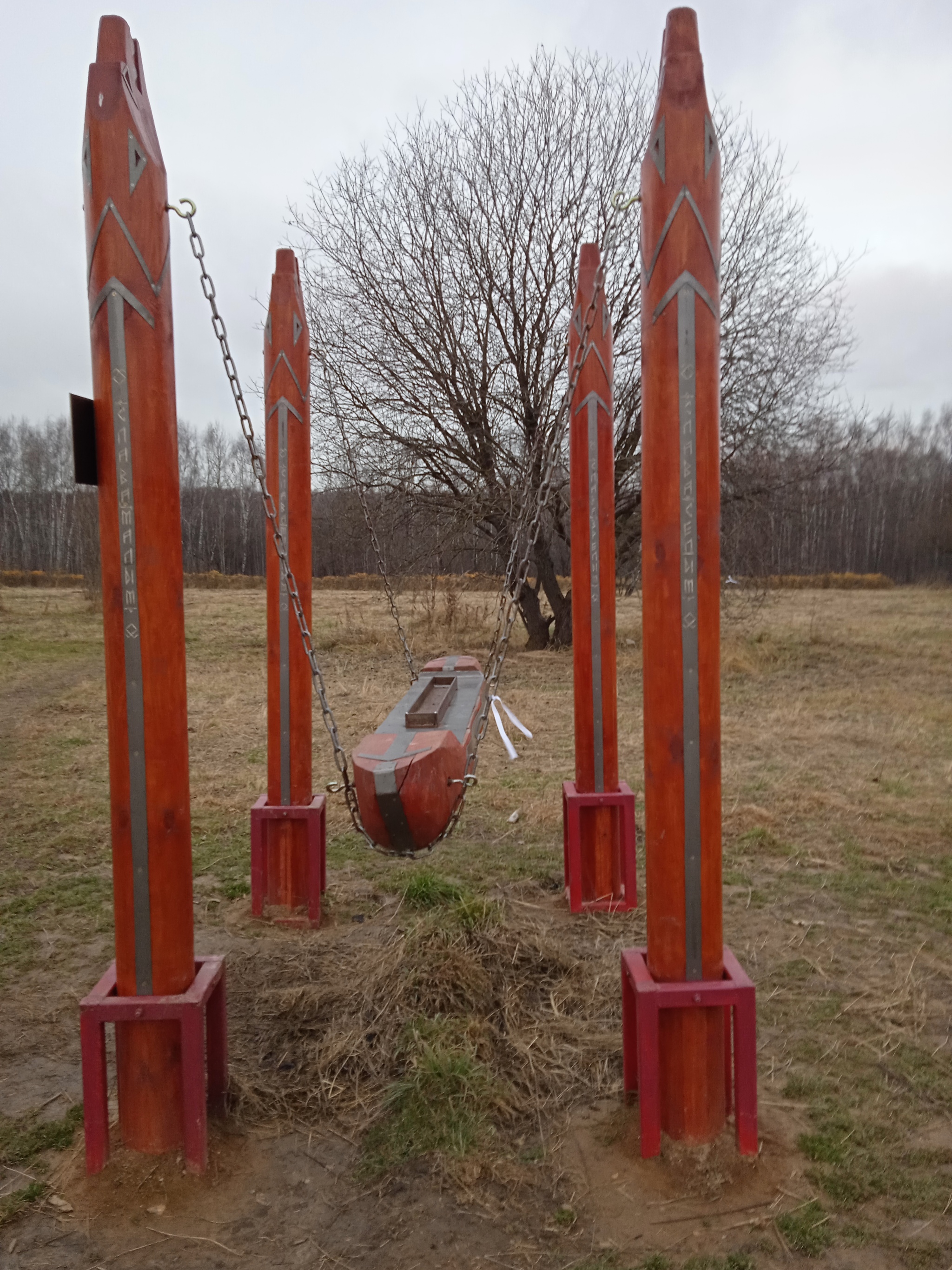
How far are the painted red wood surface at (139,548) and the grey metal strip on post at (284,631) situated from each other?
1638mm

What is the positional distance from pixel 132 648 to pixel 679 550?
1410 mm

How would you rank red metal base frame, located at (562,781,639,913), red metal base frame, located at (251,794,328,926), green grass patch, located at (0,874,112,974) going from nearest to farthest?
green grass patch, located at (0,874,112,974) → red metal base frame, located at (251,794,328,926) → red metal base frame, located at (562,781,639,913)

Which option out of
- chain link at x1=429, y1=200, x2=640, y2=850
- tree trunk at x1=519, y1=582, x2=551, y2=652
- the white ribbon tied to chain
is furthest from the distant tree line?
chain link at x1=429, y1=200, x2=640, y2=850

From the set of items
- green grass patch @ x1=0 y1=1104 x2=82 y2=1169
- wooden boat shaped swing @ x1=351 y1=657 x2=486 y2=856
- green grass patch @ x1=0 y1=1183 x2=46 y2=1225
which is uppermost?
wooden boat shaped swing @ x1=351 y1=657 x2=486 y2=856

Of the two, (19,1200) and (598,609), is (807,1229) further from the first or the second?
(598,609)

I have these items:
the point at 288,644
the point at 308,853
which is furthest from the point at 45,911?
the point at 288,644

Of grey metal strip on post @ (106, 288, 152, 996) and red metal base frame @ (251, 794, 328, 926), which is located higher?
grey metal strip on post @ (106, 288, 152, 996)

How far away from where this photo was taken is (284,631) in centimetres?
416

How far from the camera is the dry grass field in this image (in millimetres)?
2170

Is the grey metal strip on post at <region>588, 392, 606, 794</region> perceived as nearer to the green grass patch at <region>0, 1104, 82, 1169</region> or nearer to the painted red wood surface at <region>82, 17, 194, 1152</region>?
the painted red wood surface at <region>82, 17, 194, 1152</region>

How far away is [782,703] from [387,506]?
23.2 ft

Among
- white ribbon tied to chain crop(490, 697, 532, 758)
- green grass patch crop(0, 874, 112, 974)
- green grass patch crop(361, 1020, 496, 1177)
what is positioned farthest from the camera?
white ribbon tied to chain crop(490, 697, 532, 758)

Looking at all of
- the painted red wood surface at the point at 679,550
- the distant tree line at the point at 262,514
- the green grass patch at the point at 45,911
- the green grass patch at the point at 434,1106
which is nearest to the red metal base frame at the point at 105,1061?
the green grass patch at the point at 434,1106

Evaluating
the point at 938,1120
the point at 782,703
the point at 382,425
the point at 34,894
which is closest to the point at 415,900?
the point at 34,894
